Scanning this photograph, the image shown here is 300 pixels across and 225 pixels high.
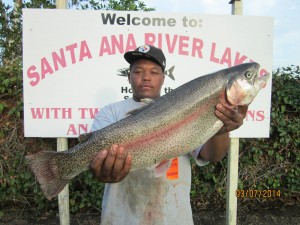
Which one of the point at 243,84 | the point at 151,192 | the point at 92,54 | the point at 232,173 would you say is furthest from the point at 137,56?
the point at 232,173

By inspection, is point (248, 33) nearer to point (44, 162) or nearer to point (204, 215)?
point (204, 215)

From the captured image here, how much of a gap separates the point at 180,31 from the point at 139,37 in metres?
0.62

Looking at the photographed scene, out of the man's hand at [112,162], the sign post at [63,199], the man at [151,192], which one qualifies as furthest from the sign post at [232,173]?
the man's hand at [112,162]

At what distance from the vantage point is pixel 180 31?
168 inches

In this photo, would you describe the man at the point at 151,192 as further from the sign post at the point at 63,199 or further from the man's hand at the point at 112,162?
the sign post at the point at 63,199

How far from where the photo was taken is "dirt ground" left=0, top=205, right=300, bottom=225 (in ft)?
15.9

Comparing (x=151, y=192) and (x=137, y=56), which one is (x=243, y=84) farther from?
(x=151, y=192)

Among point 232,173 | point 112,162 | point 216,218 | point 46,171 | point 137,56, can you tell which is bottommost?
point 216,218

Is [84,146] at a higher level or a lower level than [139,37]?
lower

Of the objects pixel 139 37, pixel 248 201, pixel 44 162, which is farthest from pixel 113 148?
pixel 248 201

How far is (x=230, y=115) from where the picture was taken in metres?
2.26

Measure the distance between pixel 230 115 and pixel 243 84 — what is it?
0.26 m
